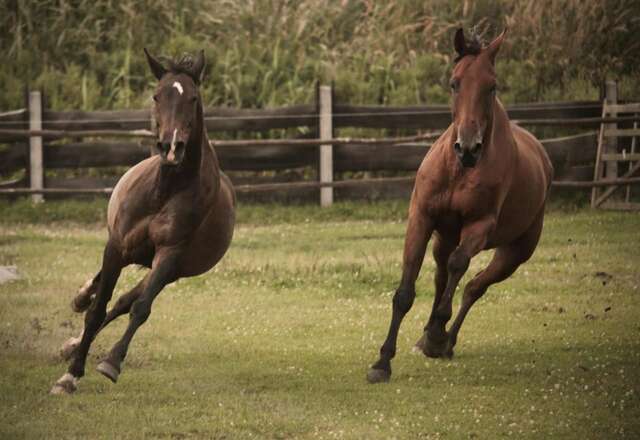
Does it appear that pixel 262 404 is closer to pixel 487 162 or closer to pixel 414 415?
pixel 414 415

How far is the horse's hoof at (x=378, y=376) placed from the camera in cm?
961

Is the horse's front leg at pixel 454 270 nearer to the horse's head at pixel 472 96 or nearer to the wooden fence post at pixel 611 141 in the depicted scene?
the horse's head at pixel 472 96

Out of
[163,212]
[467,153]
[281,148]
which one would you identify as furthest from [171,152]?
[281,148]

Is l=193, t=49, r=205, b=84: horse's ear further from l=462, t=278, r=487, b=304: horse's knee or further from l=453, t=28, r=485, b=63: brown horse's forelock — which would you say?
l=462, t=278, r=487, b=304: horse's knee

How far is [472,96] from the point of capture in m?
9.41

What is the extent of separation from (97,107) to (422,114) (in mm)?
5892

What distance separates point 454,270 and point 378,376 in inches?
37.9

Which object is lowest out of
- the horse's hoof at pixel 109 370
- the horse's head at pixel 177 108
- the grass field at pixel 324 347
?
the grass field at pixel 324 347

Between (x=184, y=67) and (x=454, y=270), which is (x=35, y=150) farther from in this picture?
(x=454, y=270)

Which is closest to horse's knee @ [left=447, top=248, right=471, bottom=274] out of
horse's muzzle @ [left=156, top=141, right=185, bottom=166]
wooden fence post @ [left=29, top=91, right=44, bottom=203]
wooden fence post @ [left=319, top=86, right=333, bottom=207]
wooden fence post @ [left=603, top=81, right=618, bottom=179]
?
horse's muzzle @ [left=156, top=141, right=185, bottom=166]

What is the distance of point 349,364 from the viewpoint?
1037cm

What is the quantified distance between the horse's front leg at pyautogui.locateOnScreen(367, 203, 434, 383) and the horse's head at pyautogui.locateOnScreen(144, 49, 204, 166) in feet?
5.91

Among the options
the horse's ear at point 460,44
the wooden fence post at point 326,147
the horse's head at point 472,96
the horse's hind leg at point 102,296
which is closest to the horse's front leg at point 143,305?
the horse's hind leg at point 102,296

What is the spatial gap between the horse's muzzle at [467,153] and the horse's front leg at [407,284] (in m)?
0.73
